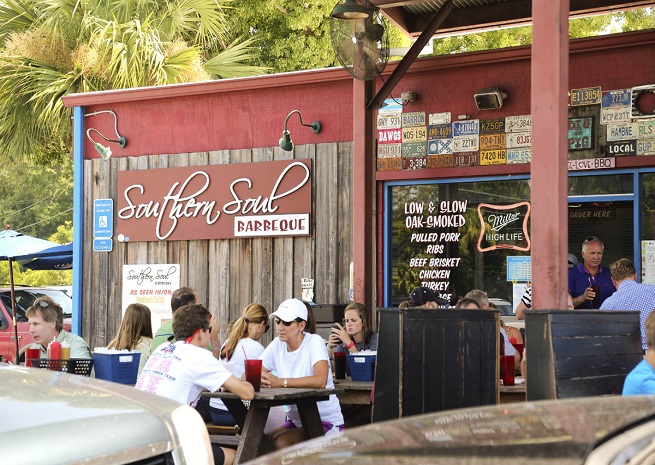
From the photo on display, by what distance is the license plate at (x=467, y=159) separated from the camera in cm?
968

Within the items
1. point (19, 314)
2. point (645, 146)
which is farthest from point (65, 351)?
point (19, 314)

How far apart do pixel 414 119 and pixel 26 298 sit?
839 cm

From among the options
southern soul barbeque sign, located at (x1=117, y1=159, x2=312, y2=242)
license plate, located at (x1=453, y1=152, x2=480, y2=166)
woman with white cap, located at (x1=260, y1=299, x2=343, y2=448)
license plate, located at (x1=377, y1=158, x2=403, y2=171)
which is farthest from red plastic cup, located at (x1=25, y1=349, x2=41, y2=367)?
license plate, located at (x1=453, y1=152, x2=480, y2=166)

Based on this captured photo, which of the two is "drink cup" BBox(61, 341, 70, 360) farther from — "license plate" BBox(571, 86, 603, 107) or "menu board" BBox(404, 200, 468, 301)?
"license plate" BBox(571, 86, 603, 107)

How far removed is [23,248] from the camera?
46.9 ft

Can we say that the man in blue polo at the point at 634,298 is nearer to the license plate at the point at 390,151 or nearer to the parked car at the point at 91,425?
the license plate at the point at 390,151

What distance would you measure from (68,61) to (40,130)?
1.37 m

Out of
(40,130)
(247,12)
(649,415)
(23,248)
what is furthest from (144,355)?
(247,12)

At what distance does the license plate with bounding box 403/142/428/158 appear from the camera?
9969 millimetres

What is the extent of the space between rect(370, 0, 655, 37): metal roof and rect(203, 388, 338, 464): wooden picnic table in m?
4.92

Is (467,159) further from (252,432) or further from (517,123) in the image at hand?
(252,432)

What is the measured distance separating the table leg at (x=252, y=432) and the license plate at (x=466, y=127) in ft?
14.8

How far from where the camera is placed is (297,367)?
6.72 meters

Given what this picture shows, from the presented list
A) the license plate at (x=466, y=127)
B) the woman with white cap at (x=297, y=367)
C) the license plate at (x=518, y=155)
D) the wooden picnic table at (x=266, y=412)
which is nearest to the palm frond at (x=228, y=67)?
the license plate at (x=466, y=127)
